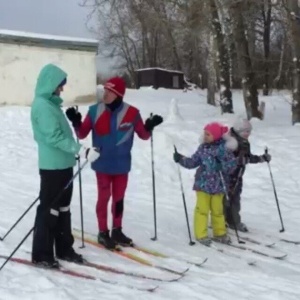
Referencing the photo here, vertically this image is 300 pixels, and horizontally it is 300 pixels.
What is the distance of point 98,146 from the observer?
5980 mm

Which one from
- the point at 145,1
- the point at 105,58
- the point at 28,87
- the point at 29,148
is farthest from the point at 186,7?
the point at 105,58

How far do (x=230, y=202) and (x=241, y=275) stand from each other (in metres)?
1.89

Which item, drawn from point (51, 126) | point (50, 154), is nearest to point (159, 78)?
point (50, 154)

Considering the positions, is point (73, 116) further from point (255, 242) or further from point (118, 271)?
point (255, 242)

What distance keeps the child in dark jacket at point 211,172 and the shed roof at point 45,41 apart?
1248 cm

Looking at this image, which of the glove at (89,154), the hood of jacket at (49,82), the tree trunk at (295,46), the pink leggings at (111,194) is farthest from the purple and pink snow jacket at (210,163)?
the tree trunk at (295,46)

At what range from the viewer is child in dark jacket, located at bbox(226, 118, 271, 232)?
7.23 meters

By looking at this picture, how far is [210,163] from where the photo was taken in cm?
660

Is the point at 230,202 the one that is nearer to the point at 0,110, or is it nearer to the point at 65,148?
the point at 65,148

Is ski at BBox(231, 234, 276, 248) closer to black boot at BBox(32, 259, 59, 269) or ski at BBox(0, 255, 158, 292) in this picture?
ski at BBox(0, 255, 158, 292)

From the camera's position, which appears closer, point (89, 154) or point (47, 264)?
point (47, 264)

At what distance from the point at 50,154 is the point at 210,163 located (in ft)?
6.85

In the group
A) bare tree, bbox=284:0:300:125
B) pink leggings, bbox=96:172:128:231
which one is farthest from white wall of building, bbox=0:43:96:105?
pink leggings, bbox=96:172:128:231

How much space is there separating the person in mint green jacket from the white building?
13164 mm
